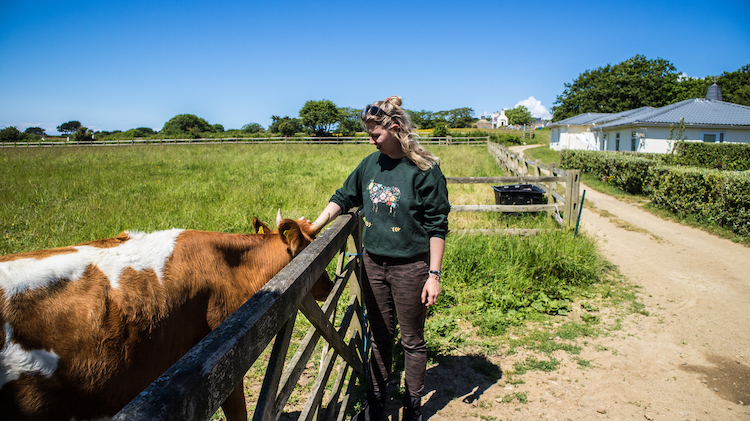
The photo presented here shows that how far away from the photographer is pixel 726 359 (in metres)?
3.58

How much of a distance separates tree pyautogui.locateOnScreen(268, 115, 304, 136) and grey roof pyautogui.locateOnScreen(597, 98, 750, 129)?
57.0 meters

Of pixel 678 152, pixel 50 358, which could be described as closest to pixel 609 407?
pixel 50 358

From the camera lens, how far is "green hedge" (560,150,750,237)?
7.57 metres

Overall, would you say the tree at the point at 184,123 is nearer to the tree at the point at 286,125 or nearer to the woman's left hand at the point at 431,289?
the tree at the point at 286,125

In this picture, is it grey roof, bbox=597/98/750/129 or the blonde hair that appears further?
grey roof, bbox=597/98/750/129

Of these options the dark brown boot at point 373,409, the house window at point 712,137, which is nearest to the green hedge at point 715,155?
the house window at point 712,137

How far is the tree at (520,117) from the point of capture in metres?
136

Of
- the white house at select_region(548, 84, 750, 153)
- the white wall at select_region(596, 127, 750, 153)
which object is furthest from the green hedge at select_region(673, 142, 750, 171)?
the white wall at select_region(596, 127, 750, 153)

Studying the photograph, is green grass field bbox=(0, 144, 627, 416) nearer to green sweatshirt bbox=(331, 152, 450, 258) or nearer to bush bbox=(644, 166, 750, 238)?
green sweatshirt bbox=(331, 152, 450, 258)

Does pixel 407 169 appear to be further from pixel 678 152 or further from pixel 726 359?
pixel 678 152

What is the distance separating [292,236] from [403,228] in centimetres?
66

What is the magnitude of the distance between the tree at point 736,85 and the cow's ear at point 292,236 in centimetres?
5546

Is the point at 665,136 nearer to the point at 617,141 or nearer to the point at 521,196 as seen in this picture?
the point at 617,141

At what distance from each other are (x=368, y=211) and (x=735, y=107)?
3291 centimetres
